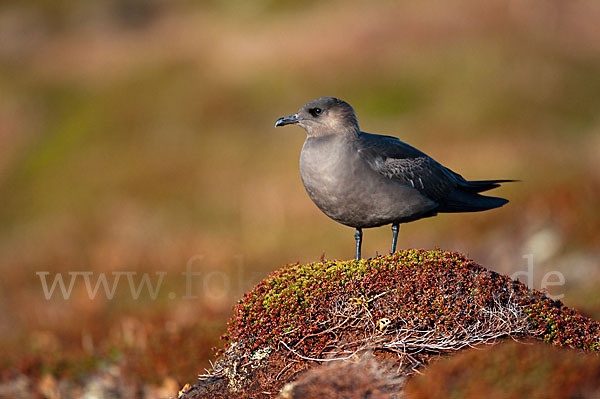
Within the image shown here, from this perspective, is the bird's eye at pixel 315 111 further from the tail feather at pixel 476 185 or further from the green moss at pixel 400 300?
the tail feather at pixel 476 185

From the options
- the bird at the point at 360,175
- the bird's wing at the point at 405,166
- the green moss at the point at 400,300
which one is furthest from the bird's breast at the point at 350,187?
the green moss at the point at 400,300

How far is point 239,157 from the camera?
1955 cm

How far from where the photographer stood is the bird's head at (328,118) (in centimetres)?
673

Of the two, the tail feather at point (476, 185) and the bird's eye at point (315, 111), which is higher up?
the bird's eye at point (315, 111)

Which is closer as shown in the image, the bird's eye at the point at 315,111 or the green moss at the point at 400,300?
the green moss at the point at 400,300

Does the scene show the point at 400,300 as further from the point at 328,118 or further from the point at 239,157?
the point at 239,157

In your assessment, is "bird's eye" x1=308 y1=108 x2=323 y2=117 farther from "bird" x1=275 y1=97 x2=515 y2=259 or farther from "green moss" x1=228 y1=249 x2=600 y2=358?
"green moss" x1=228 y1=249 x2=600 y2=358

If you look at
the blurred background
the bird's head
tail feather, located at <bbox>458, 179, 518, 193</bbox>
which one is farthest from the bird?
the blurred background

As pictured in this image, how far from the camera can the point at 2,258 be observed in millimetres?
17219

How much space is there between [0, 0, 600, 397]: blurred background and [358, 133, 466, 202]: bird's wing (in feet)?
8.52

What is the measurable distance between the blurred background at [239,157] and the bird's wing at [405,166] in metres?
2.60

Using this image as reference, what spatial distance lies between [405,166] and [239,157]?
13.1 m

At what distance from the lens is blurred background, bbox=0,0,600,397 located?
37.6 ft

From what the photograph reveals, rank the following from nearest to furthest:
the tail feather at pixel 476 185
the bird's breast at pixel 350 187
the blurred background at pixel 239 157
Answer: the bird's breast at pixel 350 187
the tail feather at pixel 476 185
the blurred background at pixel 239 157
